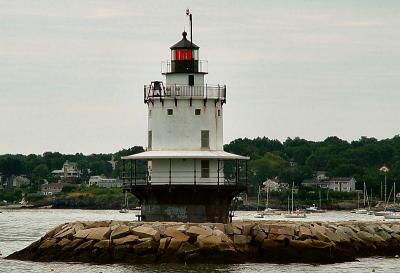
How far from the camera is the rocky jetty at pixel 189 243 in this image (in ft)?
158

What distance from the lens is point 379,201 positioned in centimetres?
18462

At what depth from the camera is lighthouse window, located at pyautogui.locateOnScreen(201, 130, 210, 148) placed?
5269 cm

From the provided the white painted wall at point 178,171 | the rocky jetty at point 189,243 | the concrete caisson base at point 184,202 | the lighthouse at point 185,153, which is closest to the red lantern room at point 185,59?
the lighthouse at point 185,153

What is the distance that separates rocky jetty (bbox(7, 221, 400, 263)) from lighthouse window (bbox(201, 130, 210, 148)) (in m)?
4.05

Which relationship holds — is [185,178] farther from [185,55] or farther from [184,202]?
[185,55]

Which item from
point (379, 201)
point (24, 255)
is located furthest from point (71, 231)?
point (379, 201)

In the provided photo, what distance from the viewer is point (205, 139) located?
173 feet

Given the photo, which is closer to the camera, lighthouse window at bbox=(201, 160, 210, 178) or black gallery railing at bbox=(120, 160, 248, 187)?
black gallery railing at bbox=(120, 160, 248, 187)

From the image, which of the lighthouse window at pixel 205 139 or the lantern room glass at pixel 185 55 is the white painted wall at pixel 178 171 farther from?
the lantern room glass at pixel 185 55

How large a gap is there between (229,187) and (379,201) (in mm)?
134439

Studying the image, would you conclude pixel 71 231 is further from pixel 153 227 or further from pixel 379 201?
pixel 379 201

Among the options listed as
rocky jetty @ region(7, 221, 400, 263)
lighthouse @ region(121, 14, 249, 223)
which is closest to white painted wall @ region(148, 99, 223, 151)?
lighthouse @ region(121, 14, 249, 223)

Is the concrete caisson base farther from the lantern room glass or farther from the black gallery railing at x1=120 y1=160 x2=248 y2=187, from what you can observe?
the lantern room glass

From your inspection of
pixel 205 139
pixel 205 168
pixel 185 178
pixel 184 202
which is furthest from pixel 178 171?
pixel 205 139
